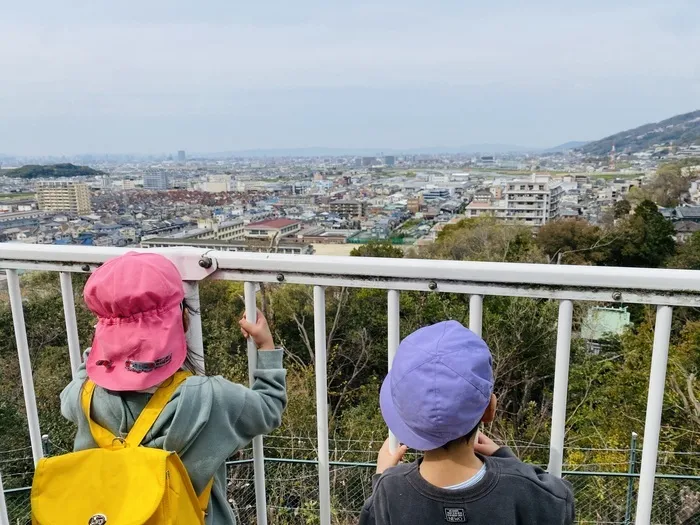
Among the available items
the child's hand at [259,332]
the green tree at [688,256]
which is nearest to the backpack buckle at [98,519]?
the child's hand at [259,332]

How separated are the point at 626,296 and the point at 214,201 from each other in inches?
1906

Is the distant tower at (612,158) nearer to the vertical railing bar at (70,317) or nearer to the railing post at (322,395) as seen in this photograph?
the railing post at (322,395)

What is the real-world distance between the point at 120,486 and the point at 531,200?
44.8 metres

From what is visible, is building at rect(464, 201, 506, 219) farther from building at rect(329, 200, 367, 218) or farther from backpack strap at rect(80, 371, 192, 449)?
backpack strap at rect(80, 371, 192, 449)

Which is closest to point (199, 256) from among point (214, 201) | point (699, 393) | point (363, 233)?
point (699, 393)

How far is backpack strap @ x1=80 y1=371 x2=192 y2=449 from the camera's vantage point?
3.35ft

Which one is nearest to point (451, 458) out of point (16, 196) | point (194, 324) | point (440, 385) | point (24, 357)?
point (440, 385)

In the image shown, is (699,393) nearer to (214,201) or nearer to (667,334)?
(667,334)

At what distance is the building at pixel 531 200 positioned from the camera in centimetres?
4238

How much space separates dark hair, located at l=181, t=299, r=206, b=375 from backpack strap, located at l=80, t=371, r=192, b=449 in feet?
0.27

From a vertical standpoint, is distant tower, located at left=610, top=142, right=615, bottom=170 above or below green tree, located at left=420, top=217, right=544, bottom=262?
above

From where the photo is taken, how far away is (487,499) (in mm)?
944

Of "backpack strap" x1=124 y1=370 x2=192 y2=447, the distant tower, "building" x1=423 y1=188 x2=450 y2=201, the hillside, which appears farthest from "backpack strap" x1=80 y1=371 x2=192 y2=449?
the distant tower

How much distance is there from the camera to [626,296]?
3.27 ft
